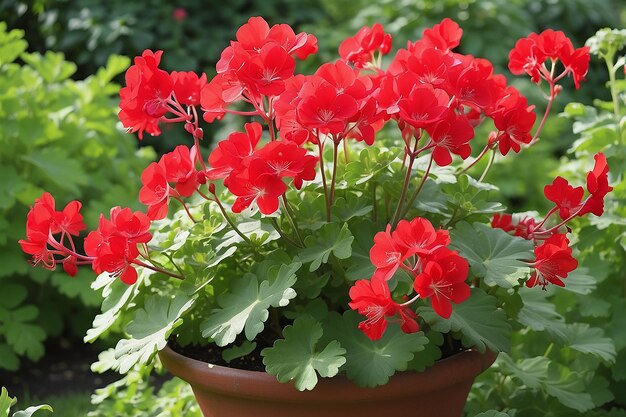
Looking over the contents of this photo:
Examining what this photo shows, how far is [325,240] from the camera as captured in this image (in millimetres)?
1889

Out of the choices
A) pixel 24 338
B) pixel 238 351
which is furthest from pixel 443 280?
pixel 24 338

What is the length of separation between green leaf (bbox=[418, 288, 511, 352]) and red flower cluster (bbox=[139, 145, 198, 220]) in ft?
1.70

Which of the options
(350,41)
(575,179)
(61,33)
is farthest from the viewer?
(61,33)

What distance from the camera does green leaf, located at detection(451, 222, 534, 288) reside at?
183 centimetres

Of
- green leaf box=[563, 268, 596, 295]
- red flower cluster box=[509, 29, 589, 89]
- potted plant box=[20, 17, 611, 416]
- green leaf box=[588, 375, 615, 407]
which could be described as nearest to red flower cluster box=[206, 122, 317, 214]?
potted plant box=[20, 17, 611, 416]

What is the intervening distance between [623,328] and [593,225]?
285mm

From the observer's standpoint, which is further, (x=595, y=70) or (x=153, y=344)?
(x=595, y=70)

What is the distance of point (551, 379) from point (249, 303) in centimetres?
90

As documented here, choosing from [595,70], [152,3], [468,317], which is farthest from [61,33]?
[468,317]

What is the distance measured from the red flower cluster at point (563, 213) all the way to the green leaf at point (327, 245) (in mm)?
357

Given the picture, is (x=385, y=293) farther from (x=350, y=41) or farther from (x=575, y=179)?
(x=575, y=179)

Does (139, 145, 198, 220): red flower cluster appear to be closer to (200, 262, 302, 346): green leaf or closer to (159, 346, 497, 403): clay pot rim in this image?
(200, 262, 302, 346): green leaf

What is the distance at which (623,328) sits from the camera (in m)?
2.48

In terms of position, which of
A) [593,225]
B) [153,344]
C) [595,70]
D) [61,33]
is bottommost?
[595,70]
